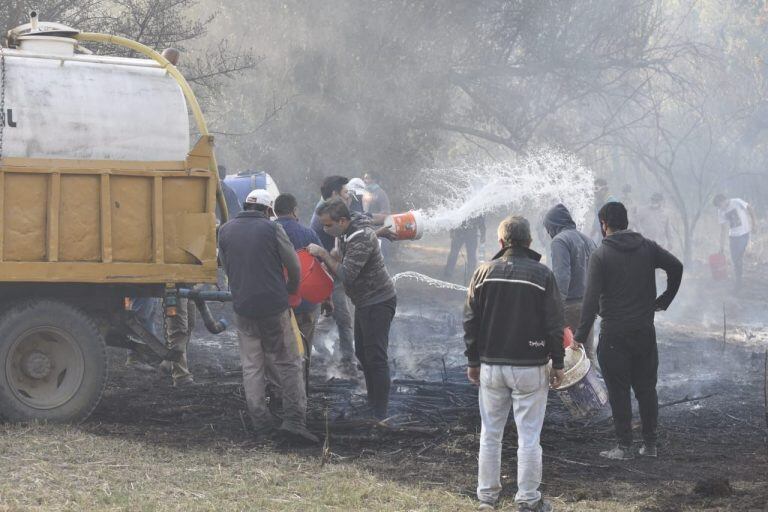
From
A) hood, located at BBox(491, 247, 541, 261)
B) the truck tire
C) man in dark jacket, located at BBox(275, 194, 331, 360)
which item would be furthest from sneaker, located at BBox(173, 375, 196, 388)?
hood, located at BBox(491, 247, 541, 261)

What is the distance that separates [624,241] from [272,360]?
286 centimetres

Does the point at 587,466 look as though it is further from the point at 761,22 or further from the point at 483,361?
the point at 761,22

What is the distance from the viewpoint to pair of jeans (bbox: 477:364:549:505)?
233 inches

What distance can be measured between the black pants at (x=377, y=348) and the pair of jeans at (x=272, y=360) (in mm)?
688

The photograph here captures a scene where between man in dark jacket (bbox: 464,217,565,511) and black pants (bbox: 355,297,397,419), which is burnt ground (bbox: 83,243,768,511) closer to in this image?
black pants (bbox: 355,297,397,419)

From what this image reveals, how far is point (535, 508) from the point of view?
588 centimetres

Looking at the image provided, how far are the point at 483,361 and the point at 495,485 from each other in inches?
28.6

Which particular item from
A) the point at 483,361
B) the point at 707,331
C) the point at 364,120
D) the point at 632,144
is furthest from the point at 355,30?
the point at 483,361

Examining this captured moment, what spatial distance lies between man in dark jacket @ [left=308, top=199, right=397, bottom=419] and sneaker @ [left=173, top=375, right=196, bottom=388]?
2143 millimetres

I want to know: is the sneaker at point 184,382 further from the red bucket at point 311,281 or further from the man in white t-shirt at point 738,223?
the man in white t-shirt at point 738,223

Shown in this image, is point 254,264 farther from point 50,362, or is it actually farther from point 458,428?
point 458,428

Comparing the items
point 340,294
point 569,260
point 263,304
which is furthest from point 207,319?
point 569,260

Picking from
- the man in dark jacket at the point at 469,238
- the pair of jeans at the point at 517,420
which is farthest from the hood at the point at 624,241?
the man in dark jacket at the point at 469,238

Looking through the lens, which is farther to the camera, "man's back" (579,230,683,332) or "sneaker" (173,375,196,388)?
"sneaker" (173,375,196,388)
